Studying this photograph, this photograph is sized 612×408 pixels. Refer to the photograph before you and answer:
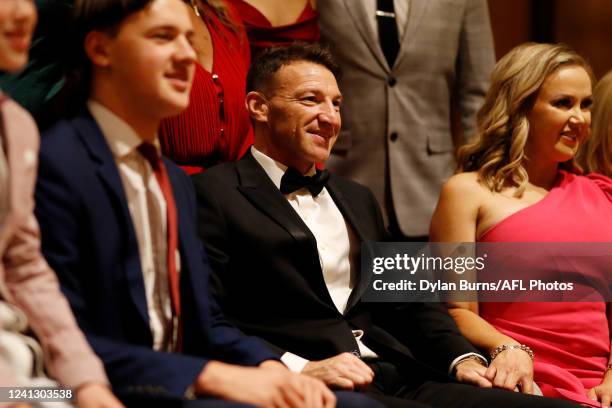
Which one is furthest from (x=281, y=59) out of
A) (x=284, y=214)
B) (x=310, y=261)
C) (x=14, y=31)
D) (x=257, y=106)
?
(x=14, y=31)

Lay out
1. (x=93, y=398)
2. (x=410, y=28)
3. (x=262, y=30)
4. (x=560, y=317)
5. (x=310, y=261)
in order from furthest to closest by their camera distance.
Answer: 1. (x=410, y=28)
2. (x=262, y=30)
3. (x=560, y=317)
4. (x=310, y=261)
5. (x=93, y=398)

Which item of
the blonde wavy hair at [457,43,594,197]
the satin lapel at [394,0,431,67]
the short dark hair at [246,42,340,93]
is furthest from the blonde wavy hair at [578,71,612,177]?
the short dark hair at [246,42,340,93]

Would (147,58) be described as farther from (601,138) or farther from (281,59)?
(601,138)

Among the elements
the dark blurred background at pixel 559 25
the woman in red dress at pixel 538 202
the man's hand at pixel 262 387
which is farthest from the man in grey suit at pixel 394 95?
the man's hand at pixel 262 387

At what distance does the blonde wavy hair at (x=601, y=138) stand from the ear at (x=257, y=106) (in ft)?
3.57

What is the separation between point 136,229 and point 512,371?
108cm

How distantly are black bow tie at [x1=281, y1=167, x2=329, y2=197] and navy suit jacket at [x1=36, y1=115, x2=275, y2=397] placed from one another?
734mm

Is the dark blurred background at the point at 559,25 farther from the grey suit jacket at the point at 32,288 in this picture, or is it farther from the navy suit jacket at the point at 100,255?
the grey suit jacket at the point at 32,288

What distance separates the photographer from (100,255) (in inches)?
63.7

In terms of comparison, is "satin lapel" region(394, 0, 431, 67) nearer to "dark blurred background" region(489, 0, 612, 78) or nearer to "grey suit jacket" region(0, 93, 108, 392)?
"dark blurred background" region(489, 0, 612, 78)

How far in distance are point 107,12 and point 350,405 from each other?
80 centimetres

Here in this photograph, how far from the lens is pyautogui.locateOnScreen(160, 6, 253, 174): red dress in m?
2.49

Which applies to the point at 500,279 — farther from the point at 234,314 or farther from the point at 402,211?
the point at 234,314

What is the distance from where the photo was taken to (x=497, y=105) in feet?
9.14
